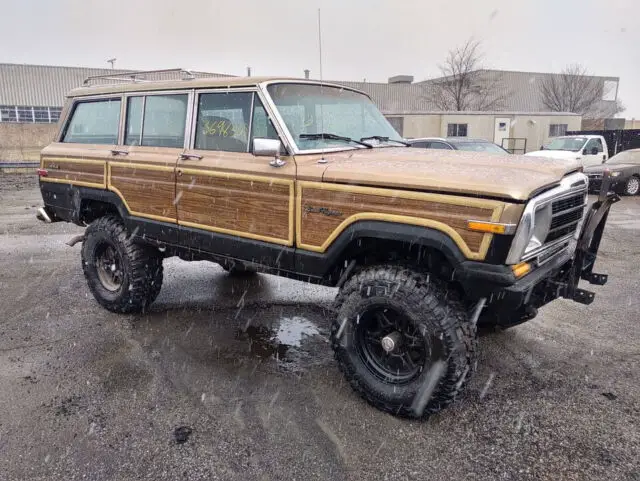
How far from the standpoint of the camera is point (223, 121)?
4.11 m

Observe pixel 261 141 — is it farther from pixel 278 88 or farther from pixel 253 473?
pixel 253 473

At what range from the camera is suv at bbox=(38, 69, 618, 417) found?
2.94 metres

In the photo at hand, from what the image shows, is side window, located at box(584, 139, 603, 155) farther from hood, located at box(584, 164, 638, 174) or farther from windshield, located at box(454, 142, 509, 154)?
windshield, located at box(454, 142, 509, 154)

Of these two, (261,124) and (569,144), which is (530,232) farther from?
(569,144)

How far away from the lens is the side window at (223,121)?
3.93 metres

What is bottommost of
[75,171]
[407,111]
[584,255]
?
[584,255]

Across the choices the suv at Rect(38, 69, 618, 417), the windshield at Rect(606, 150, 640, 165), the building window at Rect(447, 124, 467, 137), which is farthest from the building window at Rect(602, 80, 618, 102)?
the suv at Rect(38, 69, 618, 417)

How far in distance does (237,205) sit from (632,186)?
584 inches

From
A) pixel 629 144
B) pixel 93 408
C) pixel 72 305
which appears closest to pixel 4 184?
pixel 72 305

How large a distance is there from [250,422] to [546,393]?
2107mm

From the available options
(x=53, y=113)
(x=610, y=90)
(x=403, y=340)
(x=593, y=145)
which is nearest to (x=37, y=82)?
(x=53, y=113)

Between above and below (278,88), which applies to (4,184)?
below

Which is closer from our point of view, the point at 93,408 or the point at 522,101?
the point at 93,408

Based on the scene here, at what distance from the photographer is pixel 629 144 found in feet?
80.2
